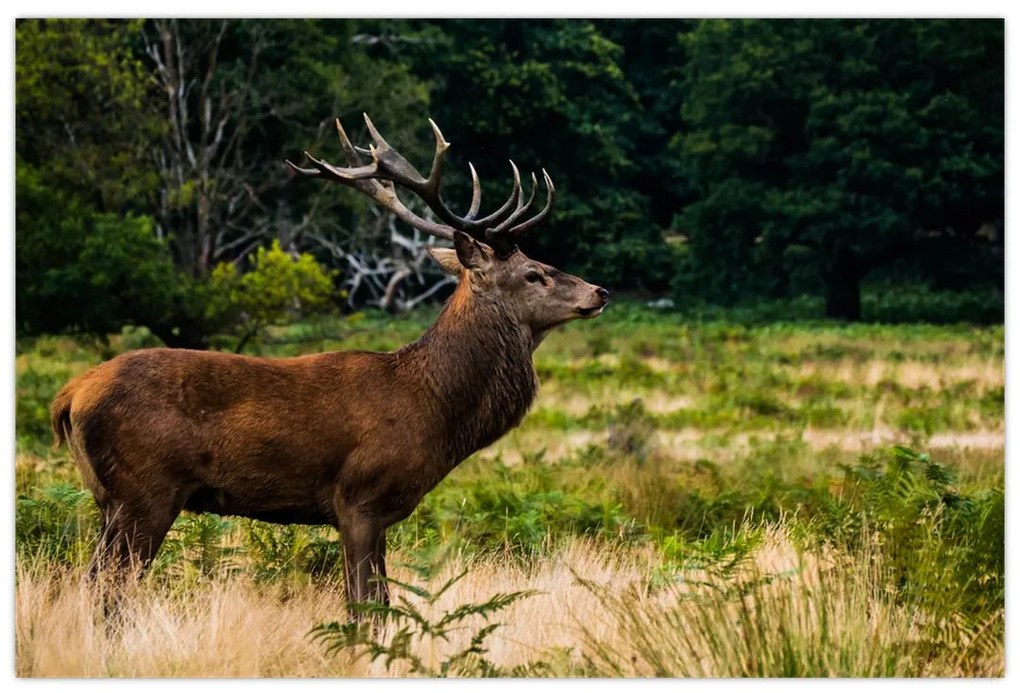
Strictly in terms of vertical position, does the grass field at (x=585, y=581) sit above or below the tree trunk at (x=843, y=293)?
above

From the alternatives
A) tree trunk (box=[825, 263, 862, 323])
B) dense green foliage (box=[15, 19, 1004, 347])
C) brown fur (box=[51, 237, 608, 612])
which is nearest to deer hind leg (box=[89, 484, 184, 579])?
brown fur (box=[51, 237, 608, 612])

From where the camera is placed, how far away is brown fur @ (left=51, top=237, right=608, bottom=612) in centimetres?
604

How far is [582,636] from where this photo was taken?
19.4 ft

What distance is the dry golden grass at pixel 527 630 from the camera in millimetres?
5445

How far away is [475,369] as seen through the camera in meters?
6.62

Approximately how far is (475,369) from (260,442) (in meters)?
1.01

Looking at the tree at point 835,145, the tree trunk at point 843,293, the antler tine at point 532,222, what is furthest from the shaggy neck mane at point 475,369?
the tree trunk at point 843,293

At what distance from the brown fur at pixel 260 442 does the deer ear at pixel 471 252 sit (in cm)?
54

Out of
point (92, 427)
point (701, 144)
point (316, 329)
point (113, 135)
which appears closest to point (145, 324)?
point (113, 135)

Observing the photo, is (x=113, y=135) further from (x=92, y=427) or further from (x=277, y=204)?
(x=92, y=427)

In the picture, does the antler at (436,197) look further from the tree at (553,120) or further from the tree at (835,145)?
the tree at (835,145)

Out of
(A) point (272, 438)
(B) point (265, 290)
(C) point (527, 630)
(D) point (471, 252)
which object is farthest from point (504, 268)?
(B) point (265, 290)

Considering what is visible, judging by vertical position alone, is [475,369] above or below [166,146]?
below

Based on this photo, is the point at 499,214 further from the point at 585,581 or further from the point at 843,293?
the point at 843,293
